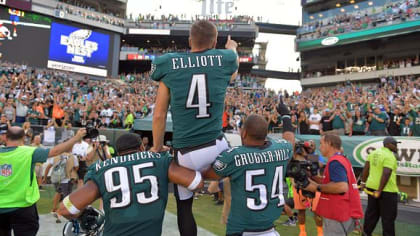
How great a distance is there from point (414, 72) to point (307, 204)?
3283 cm

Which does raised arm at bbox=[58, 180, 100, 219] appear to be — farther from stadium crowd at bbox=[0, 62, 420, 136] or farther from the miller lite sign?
the miller lite sign

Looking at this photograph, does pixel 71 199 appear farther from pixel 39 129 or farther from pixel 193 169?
pixel 39 129

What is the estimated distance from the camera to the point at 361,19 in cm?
3716

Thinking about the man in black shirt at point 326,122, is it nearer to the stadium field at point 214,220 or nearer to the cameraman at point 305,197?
the stadium field at point 214,220

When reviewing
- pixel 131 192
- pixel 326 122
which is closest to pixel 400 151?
pixel 326 122

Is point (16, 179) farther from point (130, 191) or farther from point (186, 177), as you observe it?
point (186, 177)

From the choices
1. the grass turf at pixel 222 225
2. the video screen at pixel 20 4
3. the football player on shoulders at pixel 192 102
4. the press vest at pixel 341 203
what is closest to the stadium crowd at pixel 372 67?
the grass turf at pixel 222 225

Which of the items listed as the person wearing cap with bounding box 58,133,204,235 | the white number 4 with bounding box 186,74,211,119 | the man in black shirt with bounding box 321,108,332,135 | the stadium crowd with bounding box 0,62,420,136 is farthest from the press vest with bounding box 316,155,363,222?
the man in black shirt with bounding box 321,108,332,135

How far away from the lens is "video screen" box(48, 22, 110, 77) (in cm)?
→ 3497

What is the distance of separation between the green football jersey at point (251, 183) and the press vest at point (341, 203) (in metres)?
1.64

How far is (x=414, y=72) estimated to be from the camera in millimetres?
33062

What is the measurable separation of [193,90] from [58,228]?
5.44 meters

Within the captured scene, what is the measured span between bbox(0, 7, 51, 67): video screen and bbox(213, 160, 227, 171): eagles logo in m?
35.8

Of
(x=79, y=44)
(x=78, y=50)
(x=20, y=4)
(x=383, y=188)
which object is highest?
(x=20, y=4)
